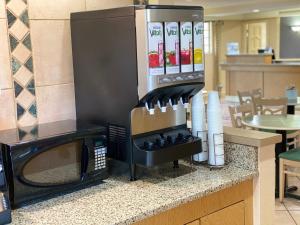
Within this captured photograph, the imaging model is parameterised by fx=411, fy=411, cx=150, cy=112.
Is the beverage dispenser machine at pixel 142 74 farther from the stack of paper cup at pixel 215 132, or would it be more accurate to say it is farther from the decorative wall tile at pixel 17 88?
the decorative wall tile at pixel 17 88

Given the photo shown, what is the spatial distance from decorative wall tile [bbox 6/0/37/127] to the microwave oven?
12 cm

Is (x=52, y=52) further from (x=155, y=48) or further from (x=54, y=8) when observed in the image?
(x=155, y=48)

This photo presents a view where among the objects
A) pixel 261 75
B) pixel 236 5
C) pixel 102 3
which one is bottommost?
pixel 261 75

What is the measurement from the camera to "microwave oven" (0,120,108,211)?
1.40 metres

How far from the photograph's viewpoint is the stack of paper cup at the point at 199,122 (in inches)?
74.1

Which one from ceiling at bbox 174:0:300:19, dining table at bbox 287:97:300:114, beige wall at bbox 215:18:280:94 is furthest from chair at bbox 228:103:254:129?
beige wall at bbox 215:18:280:94

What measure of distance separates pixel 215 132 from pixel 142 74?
1.58 ft

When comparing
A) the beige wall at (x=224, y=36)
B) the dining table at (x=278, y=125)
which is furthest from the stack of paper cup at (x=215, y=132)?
the beige wall at (x=224, y=36)

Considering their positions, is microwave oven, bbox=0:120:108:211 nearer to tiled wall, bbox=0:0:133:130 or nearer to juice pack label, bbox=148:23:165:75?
tiled wall, bbox=0:0:133:130

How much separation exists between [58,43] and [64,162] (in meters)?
0.61

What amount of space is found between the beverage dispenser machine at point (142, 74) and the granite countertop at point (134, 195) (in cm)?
10

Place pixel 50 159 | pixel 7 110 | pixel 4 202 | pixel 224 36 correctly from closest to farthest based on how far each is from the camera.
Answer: pixel 4 202
pixel 50 159
pixel 7 110
pixel 224 36

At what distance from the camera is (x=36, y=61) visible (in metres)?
1.81

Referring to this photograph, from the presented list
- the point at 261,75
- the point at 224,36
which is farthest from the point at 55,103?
the point at 224,36
